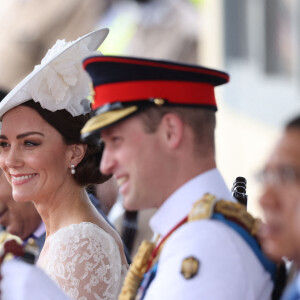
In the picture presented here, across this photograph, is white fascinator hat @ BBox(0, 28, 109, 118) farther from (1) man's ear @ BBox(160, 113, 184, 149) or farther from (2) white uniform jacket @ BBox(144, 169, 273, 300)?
(2) white uniform jacket @ BBox(144, 169, 273, 300)

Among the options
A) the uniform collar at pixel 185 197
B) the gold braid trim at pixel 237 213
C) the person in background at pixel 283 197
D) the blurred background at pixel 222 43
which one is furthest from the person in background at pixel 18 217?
the blurred background at pixel 222 43

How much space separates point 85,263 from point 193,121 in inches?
39.2

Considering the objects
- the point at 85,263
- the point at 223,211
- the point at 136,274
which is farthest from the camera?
the point at 85,263

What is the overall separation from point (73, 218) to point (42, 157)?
275mm

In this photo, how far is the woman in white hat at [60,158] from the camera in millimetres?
3486

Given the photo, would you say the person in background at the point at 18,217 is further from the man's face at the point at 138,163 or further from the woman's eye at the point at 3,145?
the man's face at the point at 138,163

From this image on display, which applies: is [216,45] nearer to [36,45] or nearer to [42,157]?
[36,45]

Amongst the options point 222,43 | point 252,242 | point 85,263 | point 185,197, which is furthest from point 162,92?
point 222,43

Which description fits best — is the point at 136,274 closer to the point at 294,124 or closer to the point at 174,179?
the point at 174,179

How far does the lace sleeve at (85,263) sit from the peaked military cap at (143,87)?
0.86m

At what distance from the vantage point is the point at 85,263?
3400mm

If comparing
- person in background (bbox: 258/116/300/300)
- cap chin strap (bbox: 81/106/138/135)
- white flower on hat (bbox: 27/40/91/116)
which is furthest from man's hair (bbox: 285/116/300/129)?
white flower on hat (bbox: 27/40/91/116)

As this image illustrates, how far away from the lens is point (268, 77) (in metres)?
10.5

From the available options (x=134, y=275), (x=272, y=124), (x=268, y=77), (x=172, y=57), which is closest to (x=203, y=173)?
(x=134, y=275)
